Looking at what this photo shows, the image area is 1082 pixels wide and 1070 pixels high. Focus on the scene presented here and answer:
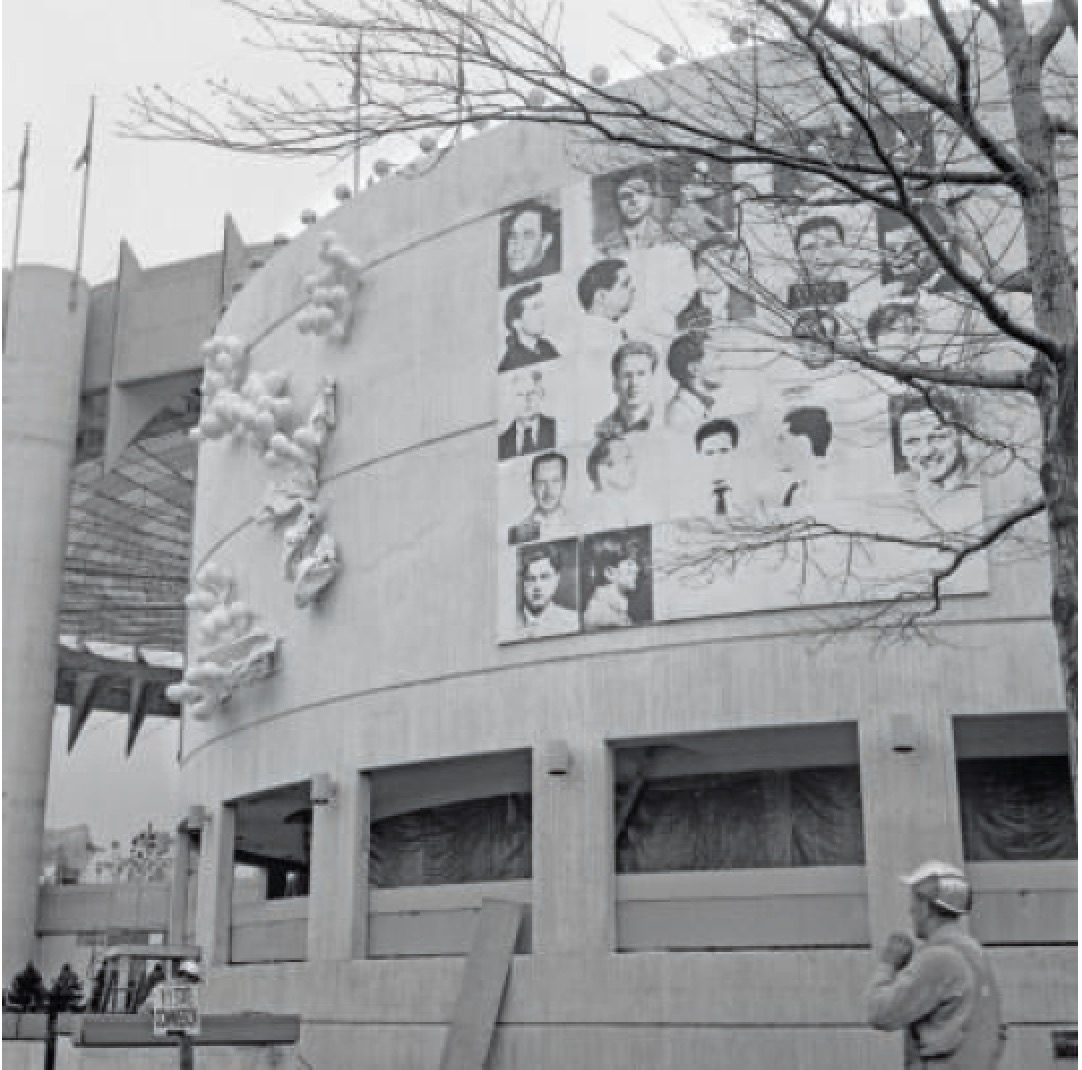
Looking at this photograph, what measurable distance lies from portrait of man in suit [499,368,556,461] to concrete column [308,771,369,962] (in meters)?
4.65

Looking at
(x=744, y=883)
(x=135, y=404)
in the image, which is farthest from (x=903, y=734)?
(x=135, y=404)

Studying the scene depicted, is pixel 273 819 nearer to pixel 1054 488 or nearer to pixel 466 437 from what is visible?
pixel 466 437

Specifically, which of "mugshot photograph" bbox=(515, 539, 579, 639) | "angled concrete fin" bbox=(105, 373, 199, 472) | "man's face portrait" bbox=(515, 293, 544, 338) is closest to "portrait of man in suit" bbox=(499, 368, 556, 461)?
"man's face portrait" bbox=(515, 293, 544, 338)

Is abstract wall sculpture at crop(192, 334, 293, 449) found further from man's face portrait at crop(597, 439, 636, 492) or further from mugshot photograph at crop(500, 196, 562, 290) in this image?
man's face portrait at crop(597, 439, 636, 492)

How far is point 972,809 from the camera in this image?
17531 millimetres

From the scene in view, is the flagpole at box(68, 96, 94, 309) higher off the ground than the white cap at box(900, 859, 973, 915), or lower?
higher

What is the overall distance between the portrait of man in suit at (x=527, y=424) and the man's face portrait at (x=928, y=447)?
432 cm

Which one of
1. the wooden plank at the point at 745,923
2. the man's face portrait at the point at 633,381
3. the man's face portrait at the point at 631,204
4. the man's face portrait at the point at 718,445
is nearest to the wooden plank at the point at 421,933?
the wooden plank at the point at 745,923

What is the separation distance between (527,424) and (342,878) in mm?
6161

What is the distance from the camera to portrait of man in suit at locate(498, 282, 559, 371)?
19125 millimetres

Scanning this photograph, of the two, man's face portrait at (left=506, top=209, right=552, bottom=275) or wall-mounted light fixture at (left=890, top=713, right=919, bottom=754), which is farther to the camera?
man's face portrait at (left=506, top=209, right=552, bottom=275)

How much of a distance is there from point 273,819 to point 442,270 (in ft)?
34.1

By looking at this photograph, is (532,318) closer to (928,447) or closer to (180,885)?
(928,447)

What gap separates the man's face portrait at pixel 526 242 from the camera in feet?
64.3
